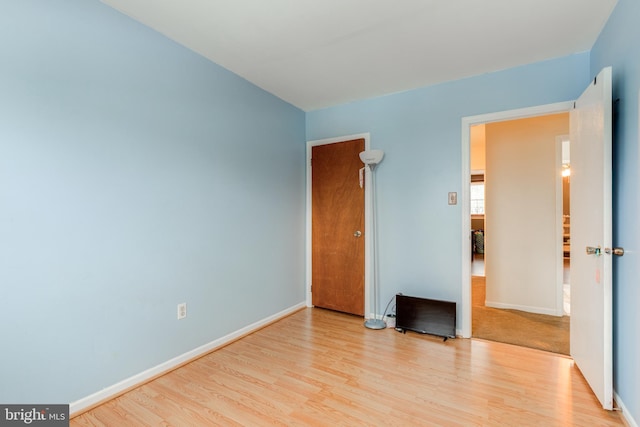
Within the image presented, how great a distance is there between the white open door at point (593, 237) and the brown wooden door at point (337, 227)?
186 cm

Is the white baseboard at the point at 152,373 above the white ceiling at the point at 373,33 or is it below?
below

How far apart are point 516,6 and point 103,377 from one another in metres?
3.48

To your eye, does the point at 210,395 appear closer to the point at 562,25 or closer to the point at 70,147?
the point at 70,147

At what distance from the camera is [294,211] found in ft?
12.0

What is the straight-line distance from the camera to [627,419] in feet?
5.37

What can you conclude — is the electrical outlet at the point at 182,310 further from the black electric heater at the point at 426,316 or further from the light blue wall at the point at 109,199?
the black electric heater at the point at 426,316

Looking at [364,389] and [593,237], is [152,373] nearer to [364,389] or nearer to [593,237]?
[364,389]

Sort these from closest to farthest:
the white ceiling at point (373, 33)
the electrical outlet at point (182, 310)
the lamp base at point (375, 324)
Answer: the white ceiling at point (373, 33) < the electrical outlet at point (182, 310) < the lamp base at point (375, 324)

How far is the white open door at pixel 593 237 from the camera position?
1725 millimetres

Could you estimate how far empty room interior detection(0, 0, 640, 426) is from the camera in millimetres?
1668

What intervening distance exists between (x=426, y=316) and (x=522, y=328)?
3.37ft

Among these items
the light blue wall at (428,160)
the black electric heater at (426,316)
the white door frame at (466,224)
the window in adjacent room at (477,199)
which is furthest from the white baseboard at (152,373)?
the window in adjacent room at (477,199)

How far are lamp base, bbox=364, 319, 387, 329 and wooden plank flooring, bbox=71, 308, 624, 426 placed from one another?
1.04 ft

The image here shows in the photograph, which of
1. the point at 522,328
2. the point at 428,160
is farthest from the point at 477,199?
the point at 428,160
